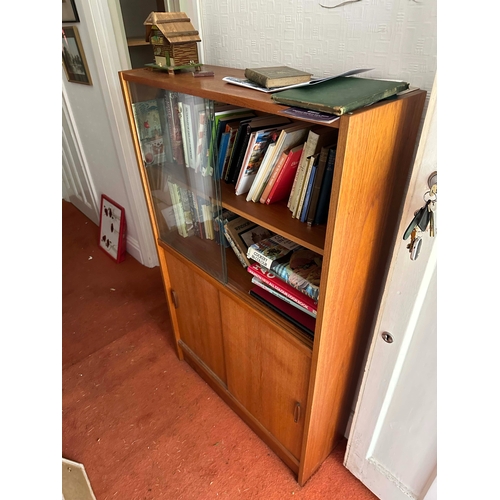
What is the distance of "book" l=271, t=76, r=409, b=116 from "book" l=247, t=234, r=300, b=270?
50cm

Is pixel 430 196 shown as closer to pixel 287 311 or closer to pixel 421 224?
pixel 421 224

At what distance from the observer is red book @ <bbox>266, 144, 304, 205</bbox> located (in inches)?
39.3

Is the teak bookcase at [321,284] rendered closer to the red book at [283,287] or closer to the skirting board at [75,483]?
the red book at [283,287]

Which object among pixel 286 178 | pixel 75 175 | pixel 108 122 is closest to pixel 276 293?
pixel 286 178

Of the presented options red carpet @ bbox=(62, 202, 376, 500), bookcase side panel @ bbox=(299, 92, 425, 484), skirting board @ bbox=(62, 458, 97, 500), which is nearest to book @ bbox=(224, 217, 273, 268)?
bookcase side panel @ bbox=(299, 92, 425, 484)

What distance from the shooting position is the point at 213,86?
0.95 m

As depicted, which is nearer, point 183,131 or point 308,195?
point 308,195

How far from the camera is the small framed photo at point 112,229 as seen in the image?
2582mm

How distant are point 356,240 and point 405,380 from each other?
1.54ft

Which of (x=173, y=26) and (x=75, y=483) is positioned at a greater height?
(x=173, y=26)

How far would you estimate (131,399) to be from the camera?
1.69 m

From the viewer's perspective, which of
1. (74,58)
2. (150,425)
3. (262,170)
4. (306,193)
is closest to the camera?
(306,193)
